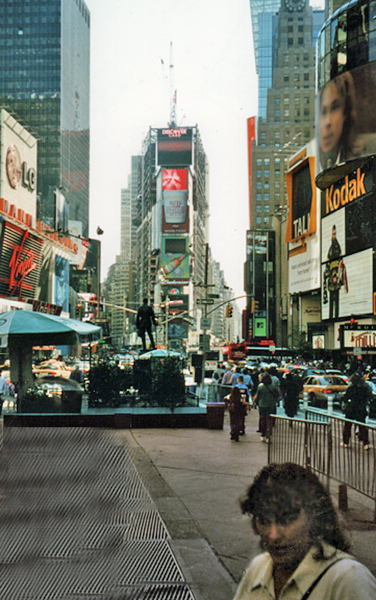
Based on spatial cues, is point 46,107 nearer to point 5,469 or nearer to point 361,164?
point 361,164

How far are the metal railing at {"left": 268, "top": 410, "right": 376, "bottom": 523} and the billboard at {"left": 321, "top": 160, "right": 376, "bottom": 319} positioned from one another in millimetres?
50500

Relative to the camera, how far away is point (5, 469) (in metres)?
7.11

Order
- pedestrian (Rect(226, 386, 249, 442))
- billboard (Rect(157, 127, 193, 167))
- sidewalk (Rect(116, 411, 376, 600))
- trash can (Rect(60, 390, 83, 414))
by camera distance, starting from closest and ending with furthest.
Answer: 1. sidewalk (Rect(116, 411, 376, 600))
2. pedestrian (Rect(226, 386, 249, 442))
3. trash can (Rect(60, 390, 83, 414))
4. billboard (Rect(157, 127, 193, 167))

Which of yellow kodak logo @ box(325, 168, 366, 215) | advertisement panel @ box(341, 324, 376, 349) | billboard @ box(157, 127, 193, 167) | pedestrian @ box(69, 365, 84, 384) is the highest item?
billboard @ box(157, 127, 193, 167)

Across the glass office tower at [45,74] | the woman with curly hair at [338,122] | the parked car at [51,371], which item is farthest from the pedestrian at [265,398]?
the glass office tower at [45,74]

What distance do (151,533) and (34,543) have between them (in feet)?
4.41

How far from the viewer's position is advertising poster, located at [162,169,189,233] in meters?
168

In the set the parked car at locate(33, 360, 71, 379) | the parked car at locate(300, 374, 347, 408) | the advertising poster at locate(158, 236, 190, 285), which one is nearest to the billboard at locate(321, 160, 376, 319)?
the parked car at locate(33, 360, 71, 379)

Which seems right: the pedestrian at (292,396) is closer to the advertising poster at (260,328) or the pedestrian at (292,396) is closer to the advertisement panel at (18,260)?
the advertisement panel at (18,260)

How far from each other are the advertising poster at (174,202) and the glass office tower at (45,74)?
2608 cm

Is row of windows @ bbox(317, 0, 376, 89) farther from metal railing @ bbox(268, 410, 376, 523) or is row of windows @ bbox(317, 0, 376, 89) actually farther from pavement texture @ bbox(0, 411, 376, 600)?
pavement texture @ bbox(0, 411, 376, 600)

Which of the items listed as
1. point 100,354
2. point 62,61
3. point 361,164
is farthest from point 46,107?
point 100,354

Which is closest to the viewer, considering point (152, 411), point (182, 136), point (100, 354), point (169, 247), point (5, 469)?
point (5, 469)

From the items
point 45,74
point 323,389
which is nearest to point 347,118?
point 323,389
